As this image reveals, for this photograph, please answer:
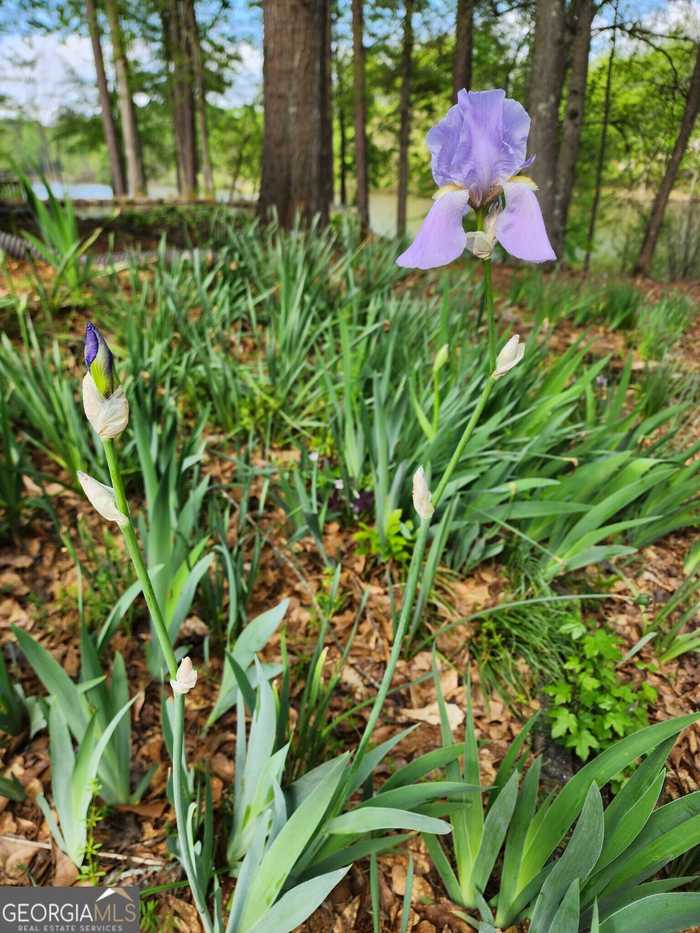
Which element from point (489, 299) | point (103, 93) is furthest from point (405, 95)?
point (489, 299)

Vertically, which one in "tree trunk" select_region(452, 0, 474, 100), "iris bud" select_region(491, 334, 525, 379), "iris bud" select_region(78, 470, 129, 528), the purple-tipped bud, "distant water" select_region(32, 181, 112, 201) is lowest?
"iris bud" select_region(78, 470, 129, 528)

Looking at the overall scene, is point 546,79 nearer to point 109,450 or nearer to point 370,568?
point 370,568

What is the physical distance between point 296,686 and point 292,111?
4.11m

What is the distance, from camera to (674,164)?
711 cm

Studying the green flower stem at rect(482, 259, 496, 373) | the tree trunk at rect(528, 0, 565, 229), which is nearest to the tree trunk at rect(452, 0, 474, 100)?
the tree trunk at rect(528, 0, 565, 229)

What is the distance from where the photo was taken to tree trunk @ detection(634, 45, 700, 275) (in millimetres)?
6727

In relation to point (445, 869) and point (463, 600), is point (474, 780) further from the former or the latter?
point (463, 600)

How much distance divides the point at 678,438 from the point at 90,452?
234cm

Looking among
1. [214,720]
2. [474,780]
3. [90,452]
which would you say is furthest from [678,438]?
[90,452]

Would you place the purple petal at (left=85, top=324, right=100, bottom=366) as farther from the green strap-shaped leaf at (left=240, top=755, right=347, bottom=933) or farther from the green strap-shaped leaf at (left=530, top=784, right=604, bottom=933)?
the green strap-shaped leaf at (left=530, top=784, right=604, bottom=933)

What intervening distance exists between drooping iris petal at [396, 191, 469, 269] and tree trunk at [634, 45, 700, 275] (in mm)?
8110

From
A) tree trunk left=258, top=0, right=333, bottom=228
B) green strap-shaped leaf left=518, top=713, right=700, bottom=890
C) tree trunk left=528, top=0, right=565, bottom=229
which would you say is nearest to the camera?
green strap-shaped leaf left=518, top=713, right=700, bottom=890

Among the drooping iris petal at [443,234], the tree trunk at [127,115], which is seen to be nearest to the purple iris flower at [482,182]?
the drooping iris petal at [443,234]

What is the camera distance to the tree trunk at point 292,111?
3.89 meters
